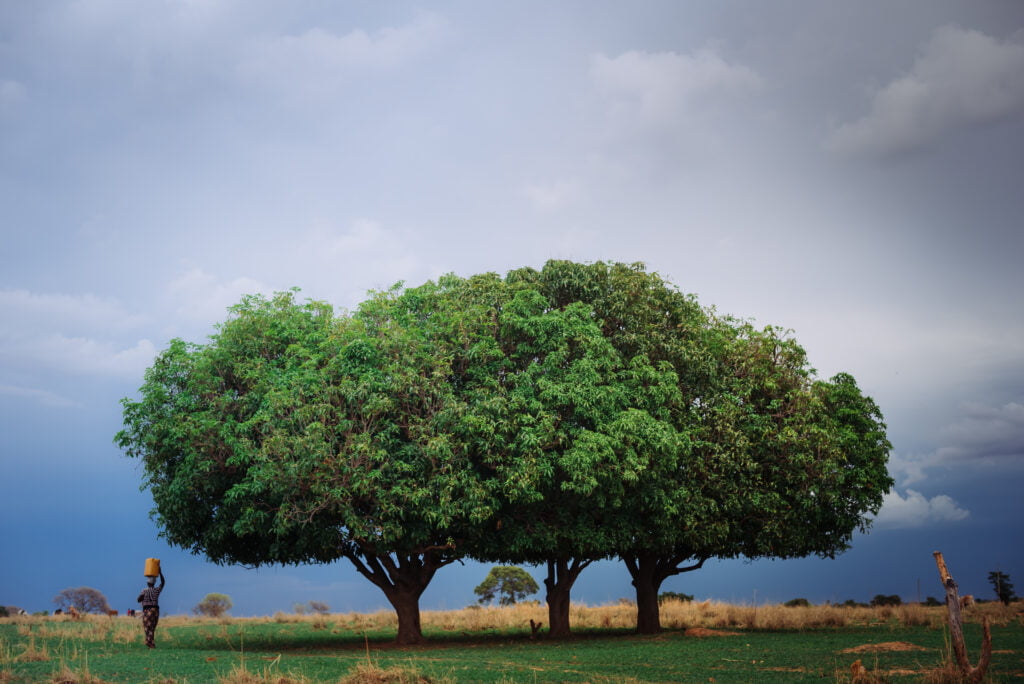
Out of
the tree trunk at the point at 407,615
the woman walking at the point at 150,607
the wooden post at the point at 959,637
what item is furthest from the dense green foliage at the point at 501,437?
the wooden post at the point at 959,637

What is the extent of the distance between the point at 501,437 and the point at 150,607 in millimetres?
12799

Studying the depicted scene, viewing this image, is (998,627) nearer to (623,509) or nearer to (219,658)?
(623,509)

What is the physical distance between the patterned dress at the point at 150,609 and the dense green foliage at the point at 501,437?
2238 mm

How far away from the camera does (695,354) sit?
28859mm

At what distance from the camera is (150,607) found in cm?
2489

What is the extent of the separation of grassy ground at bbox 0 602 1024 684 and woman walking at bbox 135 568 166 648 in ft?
2.16

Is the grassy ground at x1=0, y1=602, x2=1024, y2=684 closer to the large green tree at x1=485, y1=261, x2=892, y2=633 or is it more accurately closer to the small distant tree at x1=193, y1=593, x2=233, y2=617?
the large green tree at x1=485, y1=261, x2=892, y2=633

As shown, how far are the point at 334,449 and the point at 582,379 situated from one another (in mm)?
7942

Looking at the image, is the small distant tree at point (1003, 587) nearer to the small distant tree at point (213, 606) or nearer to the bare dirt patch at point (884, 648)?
the bare dirt patch at point (884, 648)

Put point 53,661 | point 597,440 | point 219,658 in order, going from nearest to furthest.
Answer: point 53,661 → point 219,658 → point 597,440

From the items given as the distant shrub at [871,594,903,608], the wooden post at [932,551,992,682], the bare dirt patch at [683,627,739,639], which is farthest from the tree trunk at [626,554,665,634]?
the distant shrub at [871,594,903,608]

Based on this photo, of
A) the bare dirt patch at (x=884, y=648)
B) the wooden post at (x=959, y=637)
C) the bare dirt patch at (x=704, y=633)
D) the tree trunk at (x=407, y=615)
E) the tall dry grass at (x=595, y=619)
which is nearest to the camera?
the wooden post at (x=959, y=637)

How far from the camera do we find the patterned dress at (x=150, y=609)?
24.5 metres

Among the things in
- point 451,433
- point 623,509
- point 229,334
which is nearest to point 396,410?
point 451,433
